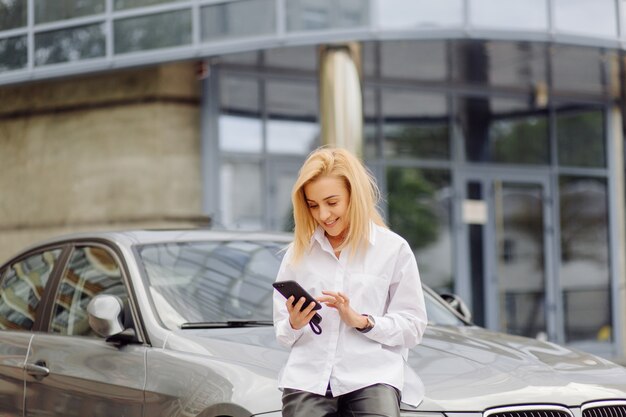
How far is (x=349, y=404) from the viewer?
3.47 metres

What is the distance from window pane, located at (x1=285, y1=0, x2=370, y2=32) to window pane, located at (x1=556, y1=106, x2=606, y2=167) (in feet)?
18.8

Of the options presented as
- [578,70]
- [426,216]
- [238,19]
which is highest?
[238,19]

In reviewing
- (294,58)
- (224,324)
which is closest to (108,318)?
(224,324)

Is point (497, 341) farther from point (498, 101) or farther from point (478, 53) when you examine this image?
point (498, 101)

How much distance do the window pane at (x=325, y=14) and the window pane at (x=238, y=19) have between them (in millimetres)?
262

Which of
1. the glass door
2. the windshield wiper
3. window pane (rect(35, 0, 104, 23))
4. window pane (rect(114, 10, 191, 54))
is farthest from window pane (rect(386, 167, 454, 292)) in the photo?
the windshield wiper

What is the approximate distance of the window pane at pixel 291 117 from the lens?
15.4 meters

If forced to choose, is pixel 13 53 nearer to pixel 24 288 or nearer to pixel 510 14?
pixel 510 14

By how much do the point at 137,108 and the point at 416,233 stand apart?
4.70 meters

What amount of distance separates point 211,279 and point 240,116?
10154 millimetres

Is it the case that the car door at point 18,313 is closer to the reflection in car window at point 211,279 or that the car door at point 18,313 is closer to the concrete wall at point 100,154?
the reflection in car window at point 211,279

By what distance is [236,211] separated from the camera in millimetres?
14984

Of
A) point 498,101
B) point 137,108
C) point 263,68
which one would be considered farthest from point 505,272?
point 137,108

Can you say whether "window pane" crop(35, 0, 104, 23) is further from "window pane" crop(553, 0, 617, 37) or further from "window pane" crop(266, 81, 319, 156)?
"window pane" crop(553, 0, 617, 37)
